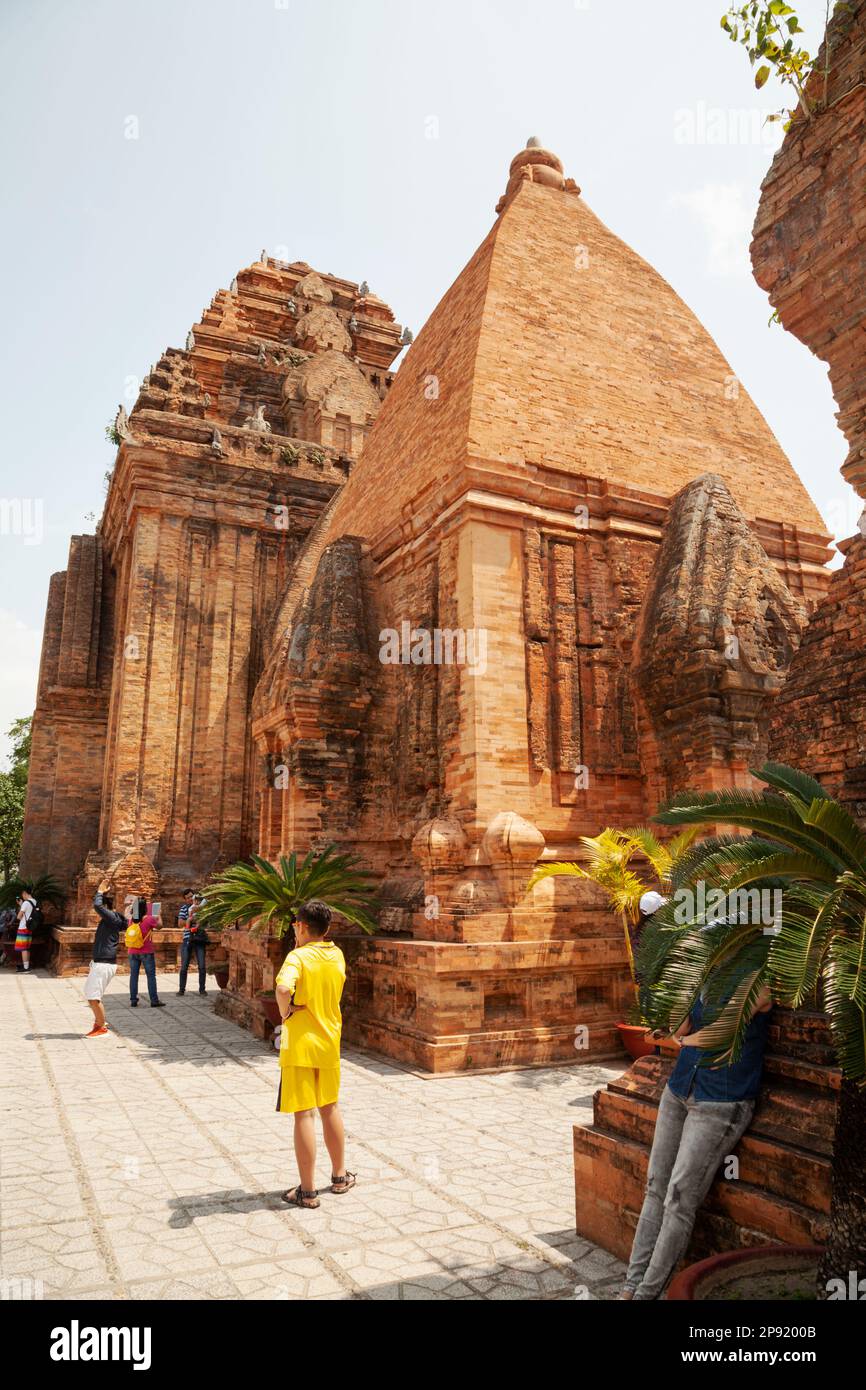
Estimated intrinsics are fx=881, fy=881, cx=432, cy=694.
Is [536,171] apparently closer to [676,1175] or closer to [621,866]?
[621,866]

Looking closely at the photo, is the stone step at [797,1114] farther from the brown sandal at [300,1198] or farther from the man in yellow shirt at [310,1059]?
the brown sandal at [300,1198]

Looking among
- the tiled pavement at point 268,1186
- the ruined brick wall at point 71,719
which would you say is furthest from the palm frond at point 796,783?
the ruined brick wall at point 71,719

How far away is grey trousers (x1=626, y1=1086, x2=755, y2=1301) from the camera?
3.71 meters

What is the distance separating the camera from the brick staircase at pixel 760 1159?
3.62 meters

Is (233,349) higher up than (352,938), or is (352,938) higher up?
(233,349)

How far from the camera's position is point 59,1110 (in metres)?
7.35

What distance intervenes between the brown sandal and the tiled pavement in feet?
0.26

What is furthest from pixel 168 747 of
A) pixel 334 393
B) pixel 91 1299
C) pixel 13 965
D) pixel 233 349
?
pixel 91 1299

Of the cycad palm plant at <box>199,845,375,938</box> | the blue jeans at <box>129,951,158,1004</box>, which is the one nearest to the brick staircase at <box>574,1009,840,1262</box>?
the cycad palm plant at <box>199,845,375,938</box>

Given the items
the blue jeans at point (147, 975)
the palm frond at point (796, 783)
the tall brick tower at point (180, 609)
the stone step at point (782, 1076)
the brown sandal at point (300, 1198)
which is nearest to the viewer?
the stone step at point (782, 1076)

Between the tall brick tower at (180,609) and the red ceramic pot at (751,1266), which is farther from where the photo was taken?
the tall brick tower at (180,609)
